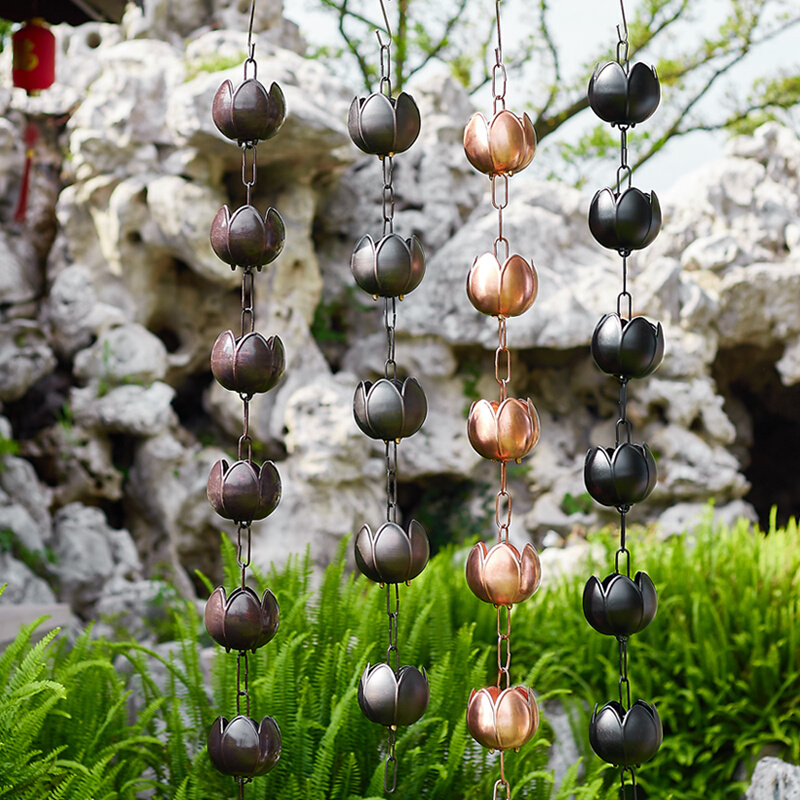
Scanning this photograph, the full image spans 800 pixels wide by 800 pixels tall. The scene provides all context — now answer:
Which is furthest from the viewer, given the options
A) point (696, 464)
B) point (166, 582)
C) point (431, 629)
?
point (696, 464)

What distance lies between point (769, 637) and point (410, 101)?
2.95m

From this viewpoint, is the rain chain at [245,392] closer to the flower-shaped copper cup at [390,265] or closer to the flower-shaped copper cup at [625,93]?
the flower-shaped copper cup at [390,265]

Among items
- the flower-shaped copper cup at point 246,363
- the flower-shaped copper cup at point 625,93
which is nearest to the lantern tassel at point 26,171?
the flower-shaped copper cup at point 246,363

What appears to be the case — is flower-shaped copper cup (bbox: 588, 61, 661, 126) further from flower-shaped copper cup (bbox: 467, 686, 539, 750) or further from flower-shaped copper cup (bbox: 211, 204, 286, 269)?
flower-shaped copper cup (bbox: 467, 686, 539, 750)

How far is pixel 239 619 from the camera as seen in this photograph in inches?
57.0

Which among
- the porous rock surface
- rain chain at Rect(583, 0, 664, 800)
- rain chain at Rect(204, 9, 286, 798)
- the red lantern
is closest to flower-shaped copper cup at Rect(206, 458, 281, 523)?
rain chain at Rect(204, 9, 286, 798)

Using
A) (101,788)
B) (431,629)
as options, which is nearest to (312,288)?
(431,629)

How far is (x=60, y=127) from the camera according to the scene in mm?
7727

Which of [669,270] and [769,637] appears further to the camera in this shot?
[669,270]

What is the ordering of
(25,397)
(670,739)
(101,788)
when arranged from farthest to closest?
(25,397), (670,739), (101,788)

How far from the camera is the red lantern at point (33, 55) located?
14.9 feet

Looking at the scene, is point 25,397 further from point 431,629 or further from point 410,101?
point 410,101

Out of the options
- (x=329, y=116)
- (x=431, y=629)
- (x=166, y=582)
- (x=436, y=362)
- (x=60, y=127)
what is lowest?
(x=431, y=629)

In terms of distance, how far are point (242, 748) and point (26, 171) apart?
6720mm
